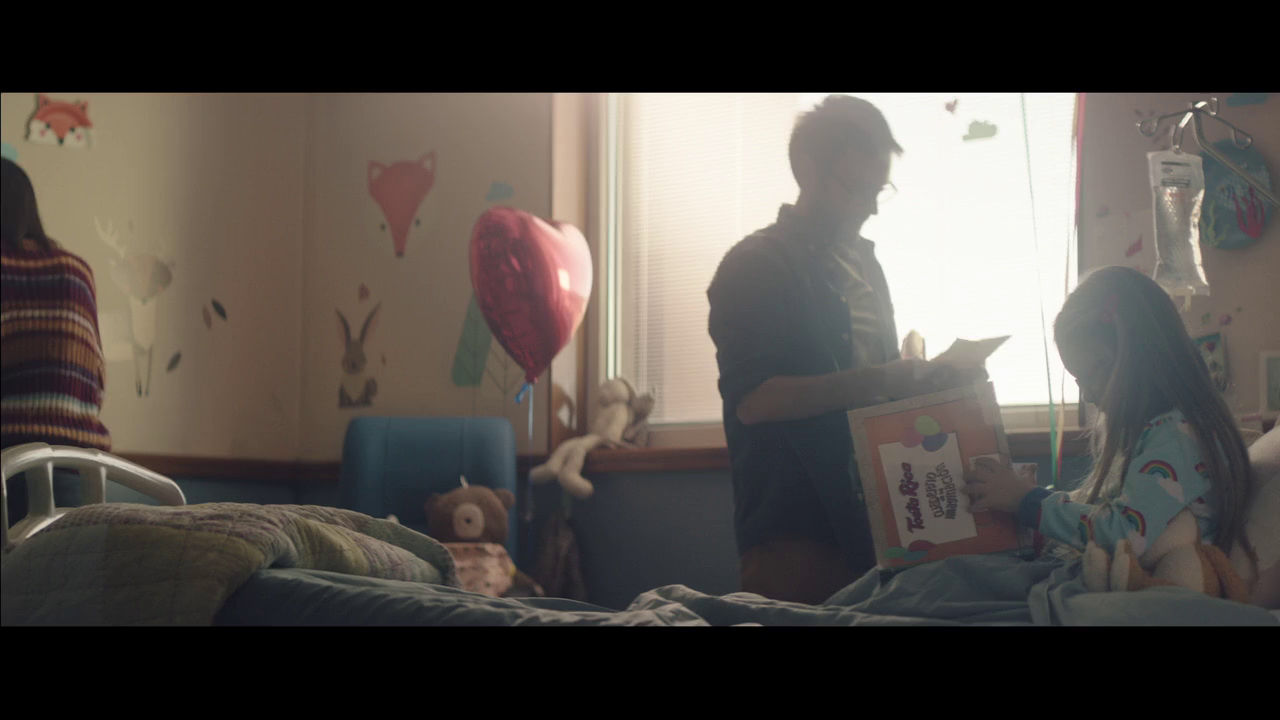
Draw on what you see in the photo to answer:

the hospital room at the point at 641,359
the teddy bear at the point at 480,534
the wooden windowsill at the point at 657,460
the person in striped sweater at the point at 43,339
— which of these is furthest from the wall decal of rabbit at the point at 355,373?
the person in striped sweater at the point at 43,339

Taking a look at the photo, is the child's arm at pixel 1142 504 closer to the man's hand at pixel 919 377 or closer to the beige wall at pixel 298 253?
the man's hand at pixel 919 377

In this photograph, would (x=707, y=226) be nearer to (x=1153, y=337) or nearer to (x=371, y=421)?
(x=371, y=421)

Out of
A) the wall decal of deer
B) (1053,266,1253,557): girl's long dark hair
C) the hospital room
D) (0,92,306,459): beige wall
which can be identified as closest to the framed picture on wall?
the hospital room

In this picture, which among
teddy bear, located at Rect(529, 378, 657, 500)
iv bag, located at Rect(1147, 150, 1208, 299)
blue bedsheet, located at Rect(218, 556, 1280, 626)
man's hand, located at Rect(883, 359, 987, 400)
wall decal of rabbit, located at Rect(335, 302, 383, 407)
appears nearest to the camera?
blue bedsheet, located at Rect(218, 556, 1280, 626)

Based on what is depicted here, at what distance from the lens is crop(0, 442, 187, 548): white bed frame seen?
0.80 m

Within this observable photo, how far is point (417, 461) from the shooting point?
1894 millimetres

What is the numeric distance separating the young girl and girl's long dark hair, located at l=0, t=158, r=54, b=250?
3.74ft

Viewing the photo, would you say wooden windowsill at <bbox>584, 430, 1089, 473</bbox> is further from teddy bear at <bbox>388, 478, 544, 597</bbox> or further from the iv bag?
the iv bag

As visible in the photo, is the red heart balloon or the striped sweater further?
the red heart balloon

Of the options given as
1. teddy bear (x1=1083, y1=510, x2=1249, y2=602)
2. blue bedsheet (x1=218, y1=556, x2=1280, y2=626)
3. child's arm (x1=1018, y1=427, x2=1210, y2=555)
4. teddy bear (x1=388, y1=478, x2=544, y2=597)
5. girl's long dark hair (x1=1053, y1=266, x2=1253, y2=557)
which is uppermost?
girl's long dark hair (x1=1053, y1=266, x2=1253, y2=557)

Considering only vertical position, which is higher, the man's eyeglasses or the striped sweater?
the man's eyeglasses
